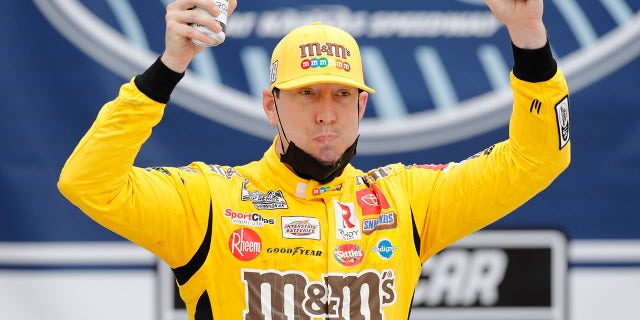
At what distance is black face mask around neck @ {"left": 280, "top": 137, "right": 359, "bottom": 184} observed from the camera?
2432 mm

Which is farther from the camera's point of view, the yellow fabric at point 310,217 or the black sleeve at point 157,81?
the yellow fabric at point 310,217

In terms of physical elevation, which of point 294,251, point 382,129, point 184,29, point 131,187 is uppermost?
point 382,129

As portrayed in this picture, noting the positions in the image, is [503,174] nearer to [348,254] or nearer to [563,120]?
[563,120]

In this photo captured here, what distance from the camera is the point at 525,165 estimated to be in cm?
238

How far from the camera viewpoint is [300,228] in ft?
7.95

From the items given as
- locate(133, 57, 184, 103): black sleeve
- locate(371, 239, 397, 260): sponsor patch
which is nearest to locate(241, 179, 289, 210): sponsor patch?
locate(371, 239, 397, 260): sponsor patch

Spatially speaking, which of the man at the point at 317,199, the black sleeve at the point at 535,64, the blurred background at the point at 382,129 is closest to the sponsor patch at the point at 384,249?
the man at the point at 317,199

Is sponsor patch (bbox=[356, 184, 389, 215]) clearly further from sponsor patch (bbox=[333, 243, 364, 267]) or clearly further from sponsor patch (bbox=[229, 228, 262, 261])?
sponsor patch (bbox=[229, 228, 262, 261])

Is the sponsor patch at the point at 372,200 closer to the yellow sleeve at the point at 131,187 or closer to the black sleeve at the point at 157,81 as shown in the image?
the yellow sleeve at the point at 131,187

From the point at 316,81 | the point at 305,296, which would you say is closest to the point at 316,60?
the point at 316,81

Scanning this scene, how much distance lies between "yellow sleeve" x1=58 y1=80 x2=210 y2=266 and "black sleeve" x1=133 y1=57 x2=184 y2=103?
0.01 meters

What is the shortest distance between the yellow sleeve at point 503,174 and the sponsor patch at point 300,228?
275 mm

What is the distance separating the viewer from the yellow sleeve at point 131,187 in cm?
215

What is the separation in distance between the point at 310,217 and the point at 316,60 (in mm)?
392
